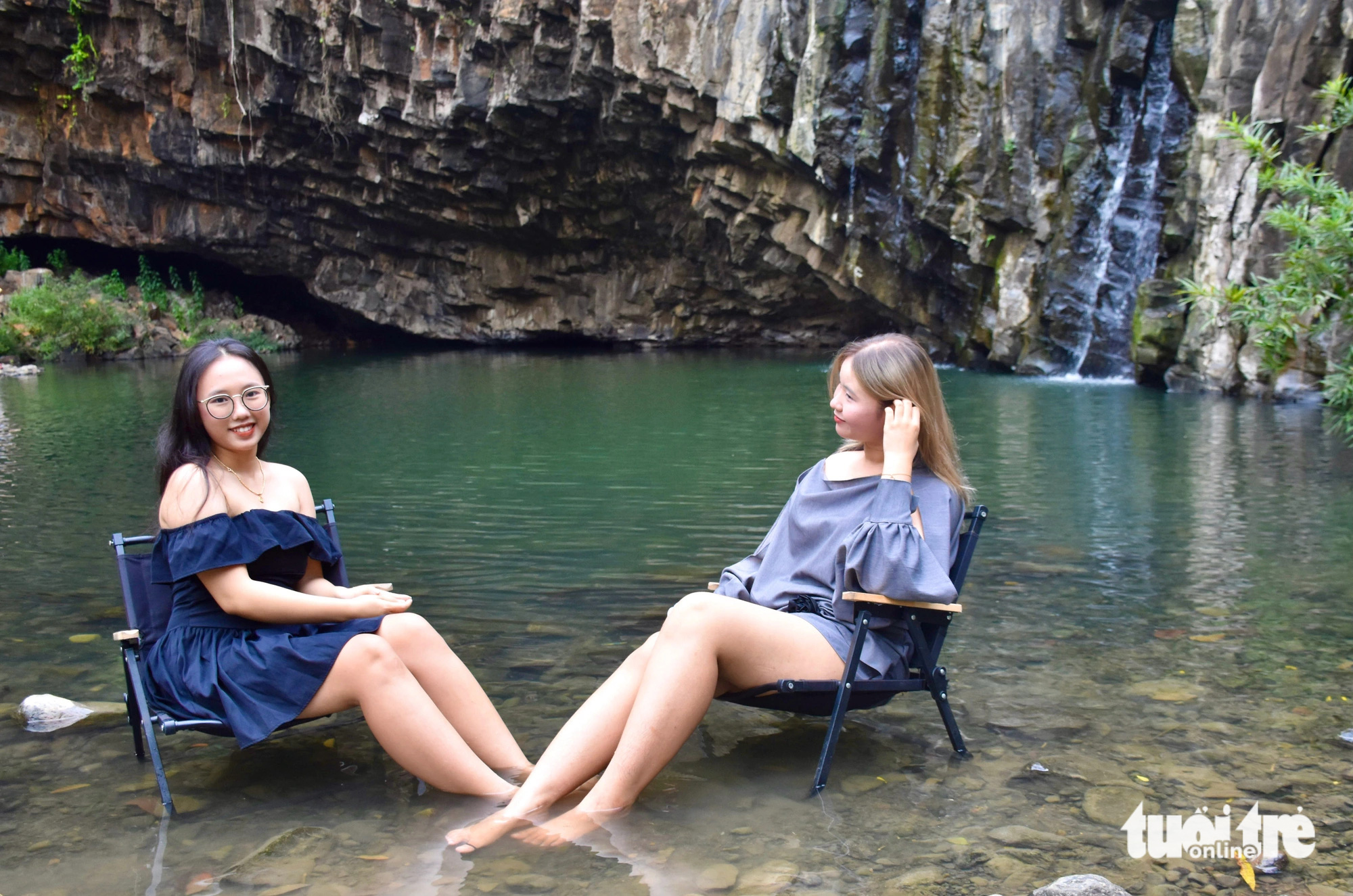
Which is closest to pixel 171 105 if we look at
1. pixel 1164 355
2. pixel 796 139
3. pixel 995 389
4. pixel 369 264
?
pixel 369 264

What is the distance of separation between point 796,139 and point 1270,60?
963 cm

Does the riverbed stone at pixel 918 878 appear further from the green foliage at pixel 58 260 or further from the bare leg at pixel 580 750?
the green foliage at pixel 58 260

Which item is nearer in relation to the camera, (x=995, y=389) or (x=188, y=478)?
(x=188, y=478)

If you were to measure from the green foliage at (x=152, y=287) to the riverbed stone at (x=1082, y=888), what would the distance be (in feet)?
119

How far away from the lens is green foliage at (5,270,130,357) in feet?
95.8

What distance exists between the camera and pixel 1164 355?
56.3 ft

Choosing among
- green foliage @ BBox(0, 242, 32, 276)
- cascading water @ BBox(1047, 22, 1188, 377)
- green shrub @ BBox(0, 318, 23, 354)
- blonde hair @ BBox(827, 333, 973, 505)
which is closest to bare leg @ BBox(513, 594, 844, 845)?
blonde hair @ BBox(827, 333, 973, 505)

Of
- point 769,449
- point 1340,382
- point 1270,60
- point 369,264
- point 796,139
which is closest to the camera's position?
point 1340,382

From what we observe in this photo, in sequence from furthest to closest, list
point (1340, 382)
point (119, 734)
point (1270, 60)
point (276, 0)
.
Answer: point (276, 0) < point (1270, 60) < point (1340, 382) < point (119, 734)

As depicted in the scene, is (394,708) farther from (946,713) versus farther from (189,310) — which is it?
(189,310)

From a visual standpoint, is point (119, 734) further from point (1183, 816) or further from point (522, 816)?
point (1183, 816)

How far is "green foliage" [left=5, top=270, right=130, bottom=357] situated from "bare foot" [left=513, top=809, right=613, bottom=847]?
31022mm

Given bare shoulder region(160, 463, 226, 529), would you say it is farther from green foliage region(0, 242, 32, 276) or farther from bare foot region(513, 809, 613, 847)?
green foliage region(0, 242, 32, 276)

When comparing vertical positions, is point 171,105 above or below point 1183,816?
above
